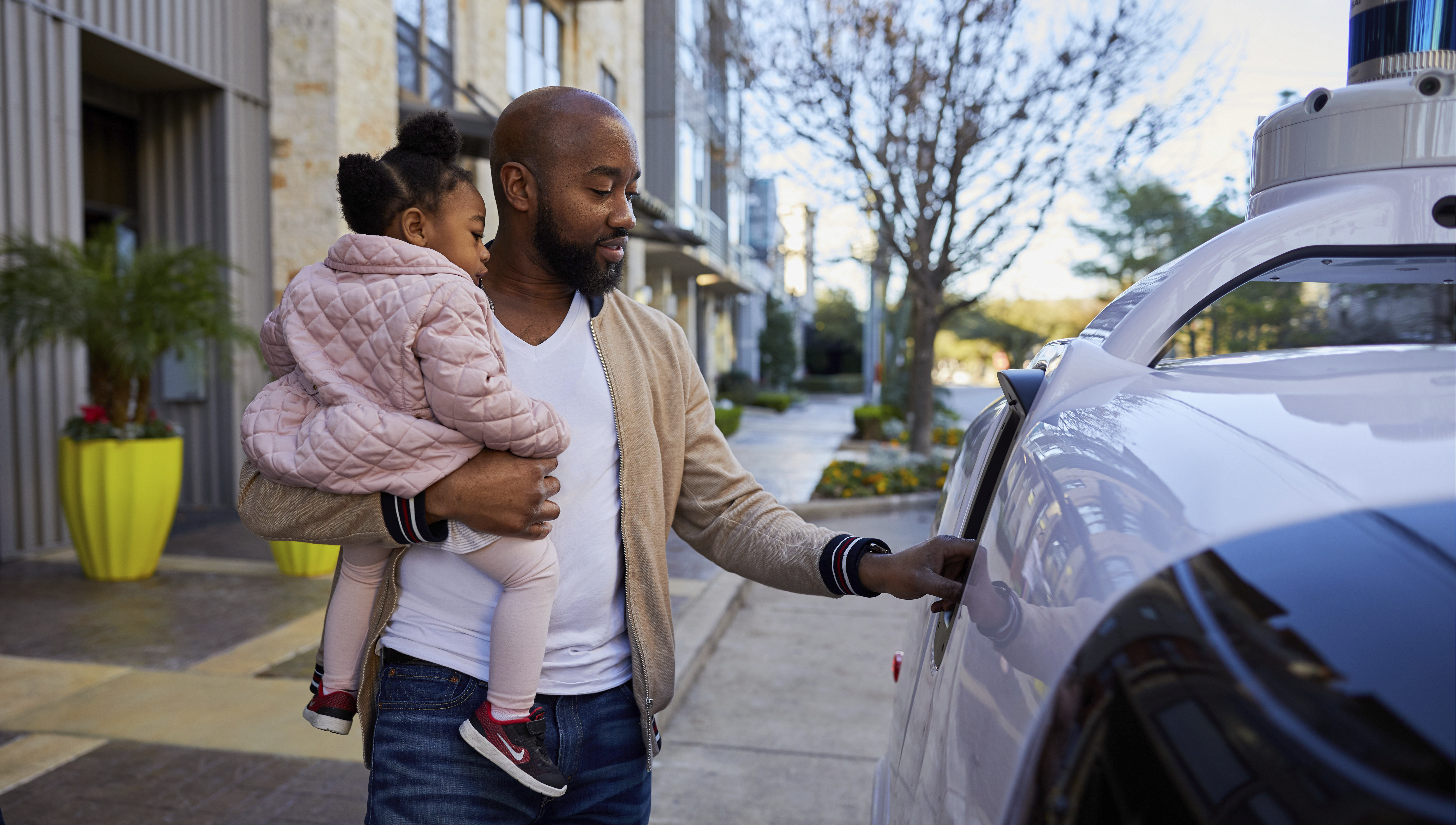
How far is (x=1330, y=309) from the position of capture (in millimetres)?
5836

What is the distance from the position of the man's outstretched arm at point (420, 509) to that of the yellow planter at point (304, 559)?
525 cm

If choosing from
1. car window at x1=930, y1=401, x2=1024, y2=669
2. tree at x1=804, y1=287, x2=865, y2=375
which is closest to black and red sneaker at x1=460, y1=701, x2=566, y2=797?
car window at x1=930, y1=401, x2=1024, y2=669

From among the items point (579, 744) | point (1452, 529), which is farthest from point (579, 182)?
point (1452, 529)

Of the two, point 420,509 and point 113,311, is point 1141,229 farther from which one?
point 420,509

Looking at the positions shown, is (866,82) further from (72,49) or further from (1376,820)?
(1376,820)

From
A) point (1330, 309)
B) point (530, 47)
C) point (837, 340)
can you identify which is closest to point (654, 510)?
point (1330, 309)

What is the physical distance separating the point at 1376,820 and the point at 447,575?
5.25ft

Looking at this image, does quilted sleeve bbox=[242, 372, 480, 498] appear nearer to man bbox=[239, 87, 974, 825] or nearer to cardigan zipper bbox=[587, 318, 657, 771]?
man bbox=[239, 87, 974, 825]

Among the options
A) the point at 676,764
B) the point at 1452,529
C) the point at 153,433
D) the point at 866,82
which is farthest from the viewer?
the point at 866,82

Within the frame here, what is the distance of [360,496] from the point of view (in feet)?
5.81

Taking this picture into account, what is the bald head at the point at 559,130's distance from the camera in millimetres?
1971

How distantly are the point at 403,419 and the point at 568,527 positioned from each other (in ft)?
1.27

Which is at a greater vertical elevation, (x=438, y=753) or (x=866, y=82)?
(x=866, y=82)

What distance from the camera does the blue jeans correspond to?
1809 mm
